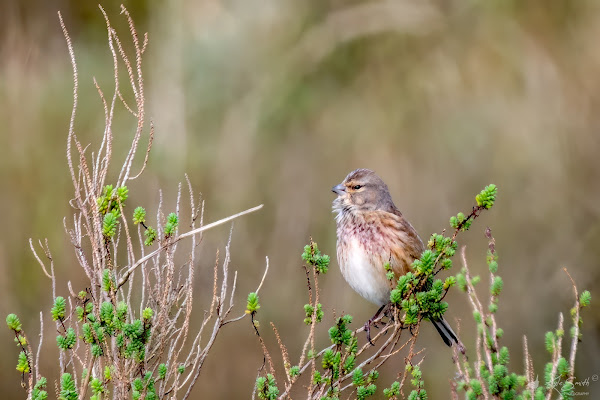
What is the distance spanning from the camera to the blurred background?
8336 mm

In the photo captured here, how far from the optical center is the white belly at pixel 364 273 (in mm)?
5586

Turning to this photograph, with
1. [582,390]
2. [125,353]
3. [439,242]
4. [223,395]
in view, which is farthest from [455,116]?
[125,353]

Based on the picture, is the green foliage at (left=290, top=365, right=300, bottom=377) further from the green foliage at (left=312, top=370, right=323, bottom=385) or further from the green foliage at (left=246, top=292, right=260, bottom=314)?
the green foliage at (left=246, top=292, right=260, bottom=314)

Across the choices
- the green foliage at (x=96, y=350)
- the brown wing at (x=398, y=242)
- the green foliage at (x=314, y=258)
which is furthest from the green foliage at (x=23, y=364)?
the brown wing at (x=398, y=242)

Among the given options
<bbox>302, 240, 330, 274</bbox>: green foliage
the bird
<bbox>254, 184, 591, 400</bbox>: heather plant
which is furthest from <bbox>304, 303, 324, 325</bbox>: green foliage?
the bird

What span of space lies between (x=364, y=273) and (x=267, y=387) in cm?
196

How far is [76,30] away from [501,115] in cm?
426

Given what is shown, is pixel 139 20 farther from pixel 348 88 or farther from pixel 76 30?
pixel 348 88

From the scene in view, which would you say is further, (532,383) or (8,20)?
(8,20)

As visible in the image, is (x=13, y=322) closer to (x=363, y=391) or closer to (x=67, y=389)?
(x=67, y=389)

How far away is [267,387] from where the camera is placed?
3754mm

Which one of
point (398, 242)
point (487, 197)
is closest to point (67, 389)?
point (487, 197)

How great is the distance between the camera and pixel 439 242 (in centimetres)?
392

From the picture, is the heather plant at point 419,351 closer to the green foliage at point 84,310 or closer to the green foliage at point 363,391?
the green foliage at point 363,391
